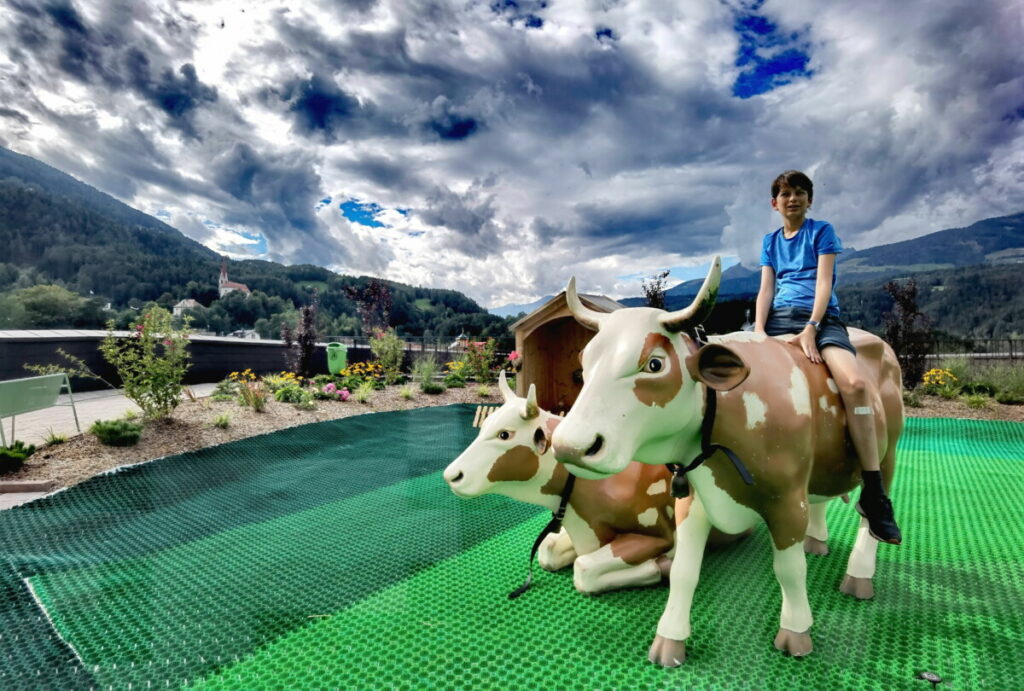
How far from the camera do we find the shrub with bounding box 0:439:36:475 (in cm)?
483

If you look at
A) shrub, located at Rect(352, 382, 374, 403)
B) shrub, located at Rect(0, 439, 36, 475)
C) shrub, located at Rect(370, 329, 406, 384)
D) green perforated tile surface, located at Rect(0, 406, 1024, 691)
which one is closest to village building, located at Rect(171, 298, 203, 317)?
shrub, located at Rect(370, 329, 406, 384)

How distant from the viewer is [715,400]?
1.71m

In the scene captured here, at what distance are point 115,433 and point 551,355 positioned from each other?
6.60 metres

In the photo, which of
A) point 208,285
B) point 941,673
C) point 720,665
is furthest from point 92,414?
point 208,285

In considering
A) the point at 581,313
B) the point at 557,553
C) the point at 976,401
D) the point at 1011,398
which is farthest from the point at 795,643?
the point at 1011,398

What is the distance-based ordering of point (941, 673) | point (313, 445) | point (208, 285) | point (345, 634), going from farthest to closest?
point (208, 285)
point (313, 445)
point (345, 634)
point (941, 673)

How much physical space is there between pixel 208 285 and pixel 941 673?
357ft

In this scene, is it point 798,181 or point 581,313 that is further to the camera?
point 798,181

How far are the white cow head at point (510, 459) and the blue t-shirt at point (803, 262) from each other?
4.48 feet

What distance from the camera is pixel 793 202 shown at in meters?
2.33

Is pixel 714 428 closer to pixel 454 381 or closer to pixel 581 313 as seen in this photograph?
pixel 581 313

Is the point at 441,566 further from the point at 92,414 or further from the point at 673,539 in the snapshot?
the point at 92,414

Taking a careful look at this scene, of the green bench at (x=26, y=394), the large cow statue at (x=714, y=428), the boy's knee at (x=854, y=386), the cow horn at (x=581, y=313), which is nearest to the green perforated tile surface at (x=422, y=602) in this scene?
the large cow statue at (x=714, y=428)

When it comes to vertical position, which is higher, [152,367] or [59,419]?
[152,367]
